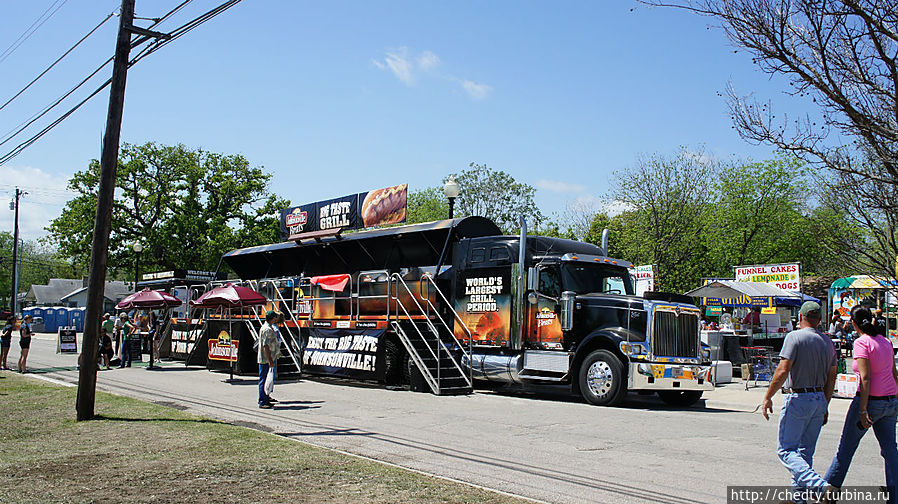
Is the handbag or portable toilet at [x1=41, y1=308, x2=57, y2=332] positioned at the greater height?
portable toilet at [x1=41, y1=308, x2=57, y2=332]

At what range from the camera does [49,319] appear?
195 feet

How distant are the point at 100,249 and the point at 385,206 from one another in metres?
8.98

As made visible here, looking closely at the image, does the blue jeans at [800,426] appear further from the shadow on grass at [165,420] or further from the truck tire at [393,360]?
the truck tire at [393,360]

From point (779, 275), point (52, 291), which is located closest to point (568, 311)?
point (779, 275)

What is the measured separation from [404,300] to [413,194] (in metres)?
47.4

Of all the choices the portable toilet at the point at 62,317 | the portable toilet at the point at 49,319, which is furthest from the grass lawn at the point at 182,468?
the portable toilet at the point at 49,319

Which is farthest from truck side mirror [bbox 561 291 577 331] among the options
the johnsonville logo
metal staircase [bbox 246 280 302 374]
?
the johnsonville logo

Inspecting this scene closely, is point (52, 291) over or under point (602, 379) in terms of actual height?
over

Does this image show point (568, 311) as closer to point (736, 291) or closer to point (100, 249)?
point (100, 249)

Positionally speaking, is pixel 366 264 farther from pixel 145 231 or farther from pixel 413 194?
pixel 413 194

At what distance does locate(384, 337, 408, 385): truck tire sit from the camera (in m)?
17.6

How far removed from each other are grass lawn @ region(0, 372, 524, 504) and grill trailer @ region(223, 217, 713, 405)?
6708 mm

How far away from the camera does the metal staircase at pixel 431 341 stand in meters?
16.0

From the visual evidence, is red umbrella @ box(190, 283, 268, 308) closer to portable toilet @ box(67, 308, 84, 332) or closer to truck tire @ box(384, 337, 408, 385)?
truck tire @ box(384, 337, 408, 385)
